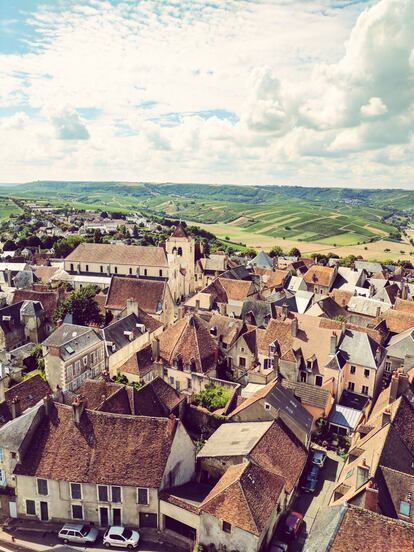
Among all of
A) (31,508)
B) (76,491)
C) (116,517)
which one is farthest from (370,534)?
(31,508)

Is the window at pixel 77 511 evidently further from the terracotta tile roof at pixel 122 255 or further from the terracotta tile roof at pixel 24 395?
the terracotta tile roof at pixel 122 255

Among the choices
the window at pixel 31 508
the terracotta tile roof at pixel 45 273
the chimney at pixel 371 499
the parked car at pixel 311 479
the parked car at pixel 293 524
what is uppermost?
the terracotta tile roof at pixel 45 273

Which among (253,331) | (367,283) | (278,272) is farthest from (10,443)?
(367,283)

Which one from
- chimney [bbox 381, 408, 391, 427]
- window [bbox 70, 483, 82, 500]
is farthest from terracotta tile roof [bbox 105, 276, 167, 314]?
chimney [bbox 381, 408, 391, 427]

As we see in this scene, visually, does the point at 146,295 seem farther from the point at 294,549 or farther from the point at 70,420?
the point at 294,549

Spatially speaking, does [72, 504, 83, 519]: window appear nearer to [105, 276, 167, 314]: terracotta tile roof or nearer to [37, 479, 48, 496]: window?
[37, 479, 48, 496]: window

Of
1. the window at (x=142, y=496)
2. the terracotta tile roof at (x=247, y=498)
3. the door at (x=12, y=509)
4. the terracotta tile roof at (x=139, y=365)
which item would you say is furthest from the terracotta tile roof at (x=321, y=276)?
the door at (x=12, y=509)
